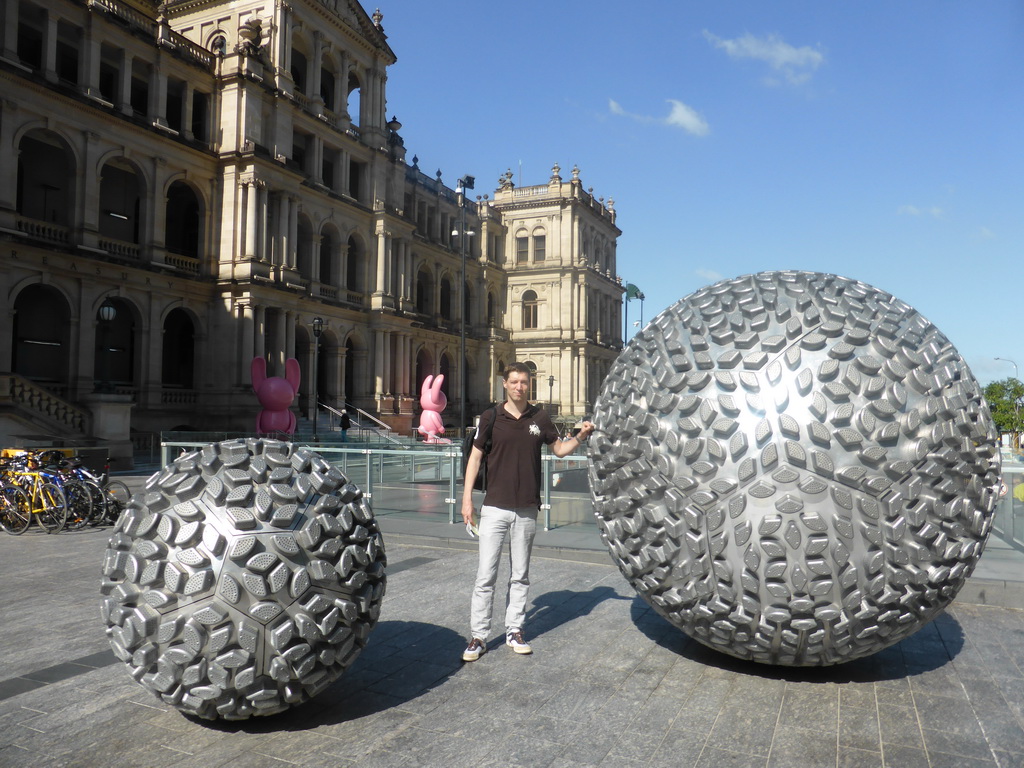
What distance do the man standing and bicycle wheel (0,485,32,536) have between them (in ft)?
30.1

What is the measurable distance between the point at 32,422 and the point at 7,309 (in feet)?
19.6

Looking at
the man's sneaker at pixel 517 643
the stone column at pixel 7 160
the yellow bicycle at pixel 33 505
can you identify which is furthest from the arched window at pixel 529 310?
the man's sneaker at pixel 517 643

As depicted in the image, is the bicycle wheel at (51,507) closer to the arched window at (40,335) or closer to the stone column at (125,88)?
the arched window at (40,335)

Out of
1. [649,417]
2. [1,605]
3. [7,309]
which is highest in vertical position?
[7,309]

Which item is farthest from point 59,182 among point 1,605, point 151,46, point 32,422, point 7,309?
point 1,605

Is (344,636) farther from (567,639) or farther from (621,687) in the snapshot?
(567,639)

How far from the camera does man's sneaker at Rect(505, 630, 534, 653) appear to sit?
16.7 feet

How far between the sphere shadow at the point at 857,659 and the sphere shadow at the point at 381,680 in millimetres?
1562

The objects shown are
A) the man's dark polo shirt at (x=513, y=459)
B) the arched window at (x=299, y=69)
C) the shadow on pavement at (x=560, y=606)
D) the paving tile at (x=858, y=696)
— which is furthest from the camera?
the arched window at (x=299, y=69)

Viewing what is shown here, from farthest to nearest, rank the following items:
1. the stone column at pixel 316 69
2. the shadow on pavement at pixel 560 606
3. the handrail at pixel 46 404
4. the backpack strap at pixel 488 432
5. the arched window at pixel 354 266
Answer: the arched window at pixel 354 266 < the stone column at pixel 316 69 < the handrail at pixel 46 404 < the shadow on pavement at pixel 560 606 < the backpack strap at pixel 488 432

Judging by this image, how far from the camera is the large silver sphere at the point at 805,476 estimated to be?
12.9ft

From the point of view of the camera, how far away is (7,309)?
79.7 feet

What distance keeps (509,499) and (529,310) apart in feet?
194

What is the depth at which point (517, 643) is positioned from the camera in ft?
16.9
